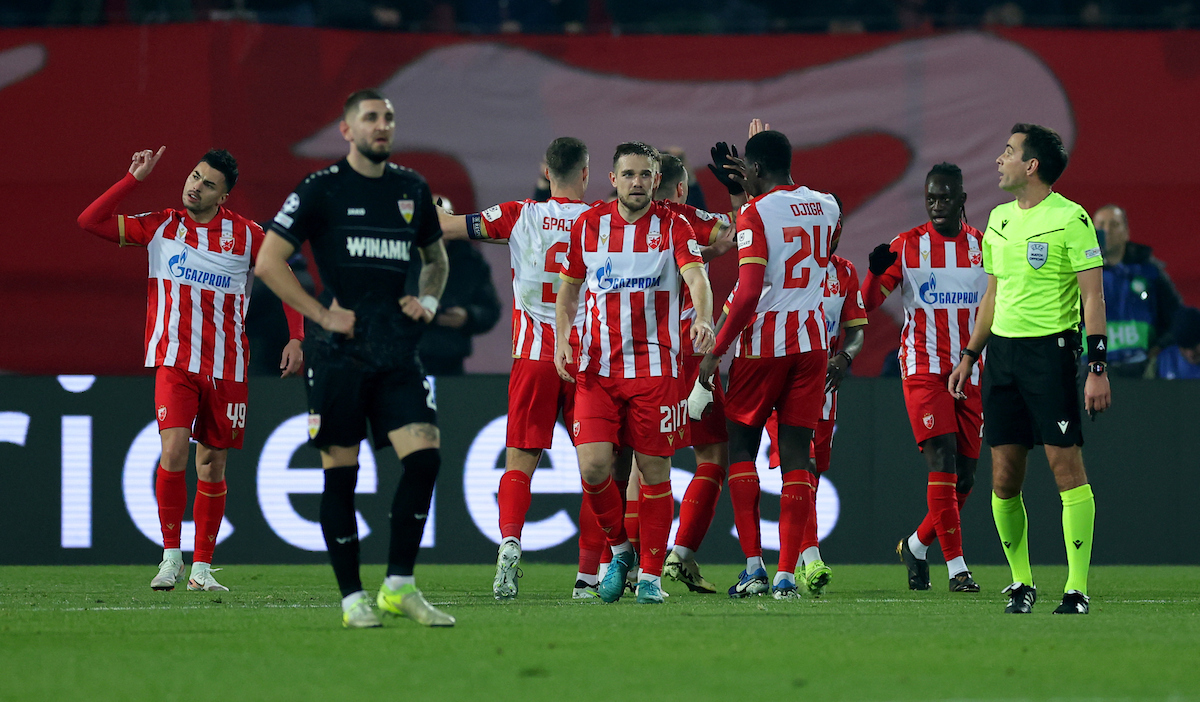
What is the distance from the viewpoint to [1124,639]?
5.57 m

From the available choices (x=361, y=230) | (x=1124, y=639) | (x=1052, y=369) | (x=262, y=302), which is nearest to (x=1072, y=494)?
(x=1052, y=369)

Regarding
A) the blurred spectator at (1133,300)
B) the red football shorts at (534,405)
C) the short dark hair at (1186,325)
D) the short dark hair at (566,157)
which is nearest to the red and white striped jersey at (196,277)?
the red football shorts at (534,405)

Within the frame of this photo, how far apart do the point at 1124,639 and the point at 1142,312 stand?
6492 millimetres

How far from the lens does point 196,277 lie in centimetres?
854

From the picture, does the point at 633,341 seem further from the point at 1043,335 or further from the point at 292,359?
the point at 292,359

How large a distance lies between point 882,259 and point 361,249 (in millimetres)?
3950

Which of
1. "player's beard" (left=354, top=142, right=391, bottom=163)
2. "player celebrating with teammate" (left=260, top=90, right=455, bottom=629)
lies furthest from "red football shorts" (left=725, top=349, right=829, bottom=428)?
"player's beard" (left=354, top=142, right=391, bottom=163)

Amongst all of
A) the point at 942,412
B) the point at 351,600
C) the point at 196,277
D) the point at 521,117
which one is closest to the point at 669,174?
the point at 942,412

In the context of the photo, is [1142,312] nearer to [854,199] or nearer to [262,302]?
[854,199]

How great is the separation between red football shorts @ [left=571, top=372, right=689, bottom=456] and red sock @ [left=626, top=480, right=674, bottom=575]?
0.20 metres

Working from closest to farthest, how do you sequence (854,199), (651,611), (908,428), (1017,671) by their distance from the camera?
(1017,671)
(651,611)
(908,428)
(854,199)

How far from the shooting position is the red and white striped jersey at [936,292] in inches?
345

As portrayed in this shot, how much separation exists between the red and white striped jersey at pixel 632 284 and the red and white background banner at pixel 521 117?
14.8ft

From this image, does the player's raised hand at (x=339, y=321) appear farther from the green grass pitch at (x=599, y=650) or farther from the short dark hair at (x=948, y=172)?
the short dark hair at (x=948, y=172)
